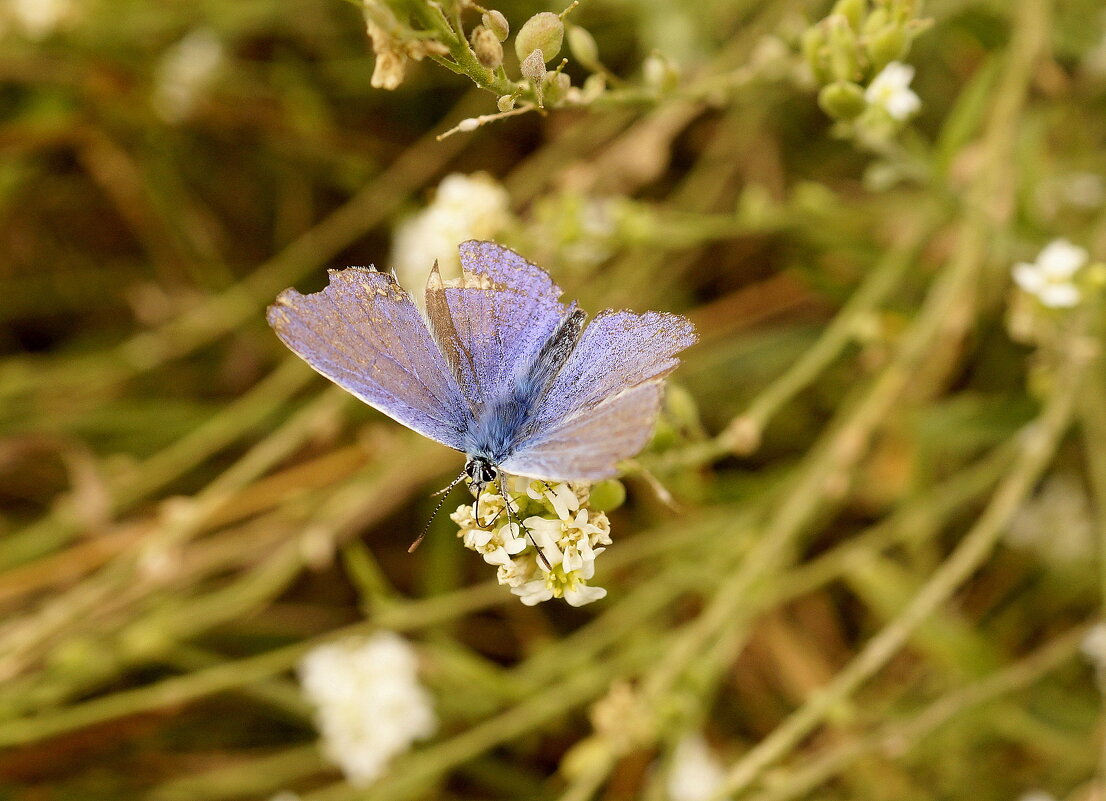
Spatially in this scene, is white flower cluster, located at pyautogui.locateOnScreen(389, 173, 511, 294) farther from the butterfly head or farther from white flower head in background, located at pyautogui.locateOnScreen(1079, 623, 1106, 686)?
white flower head in background, located at pyautogui.locateOnScreen(1079, 623, 1106, 686)

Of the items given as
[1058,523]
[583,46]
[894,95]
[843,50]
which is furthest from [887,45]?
[1058,523]

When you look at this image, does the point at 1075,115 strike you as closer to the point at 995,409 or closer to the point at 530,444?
the point at 995,409

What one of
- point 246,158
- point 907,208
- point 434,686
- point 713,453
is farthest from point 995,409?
point 246,158

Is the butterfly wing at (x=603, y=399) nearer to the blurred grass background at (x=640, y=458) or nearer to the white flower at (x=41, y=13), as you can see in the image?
the blurred grass background at (x=640, y=458)

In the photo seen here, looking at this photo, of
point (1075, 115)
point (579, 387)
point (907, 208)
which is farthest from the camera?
point (1075, 115)

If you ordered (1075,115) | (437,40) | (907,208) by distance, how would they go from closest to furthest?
(437,40) → (907,208) → (1075,115)

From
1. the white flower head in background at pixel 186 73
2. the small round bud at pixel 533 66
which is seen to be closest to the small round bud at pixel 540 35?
the small round bud at pixel 533 66
